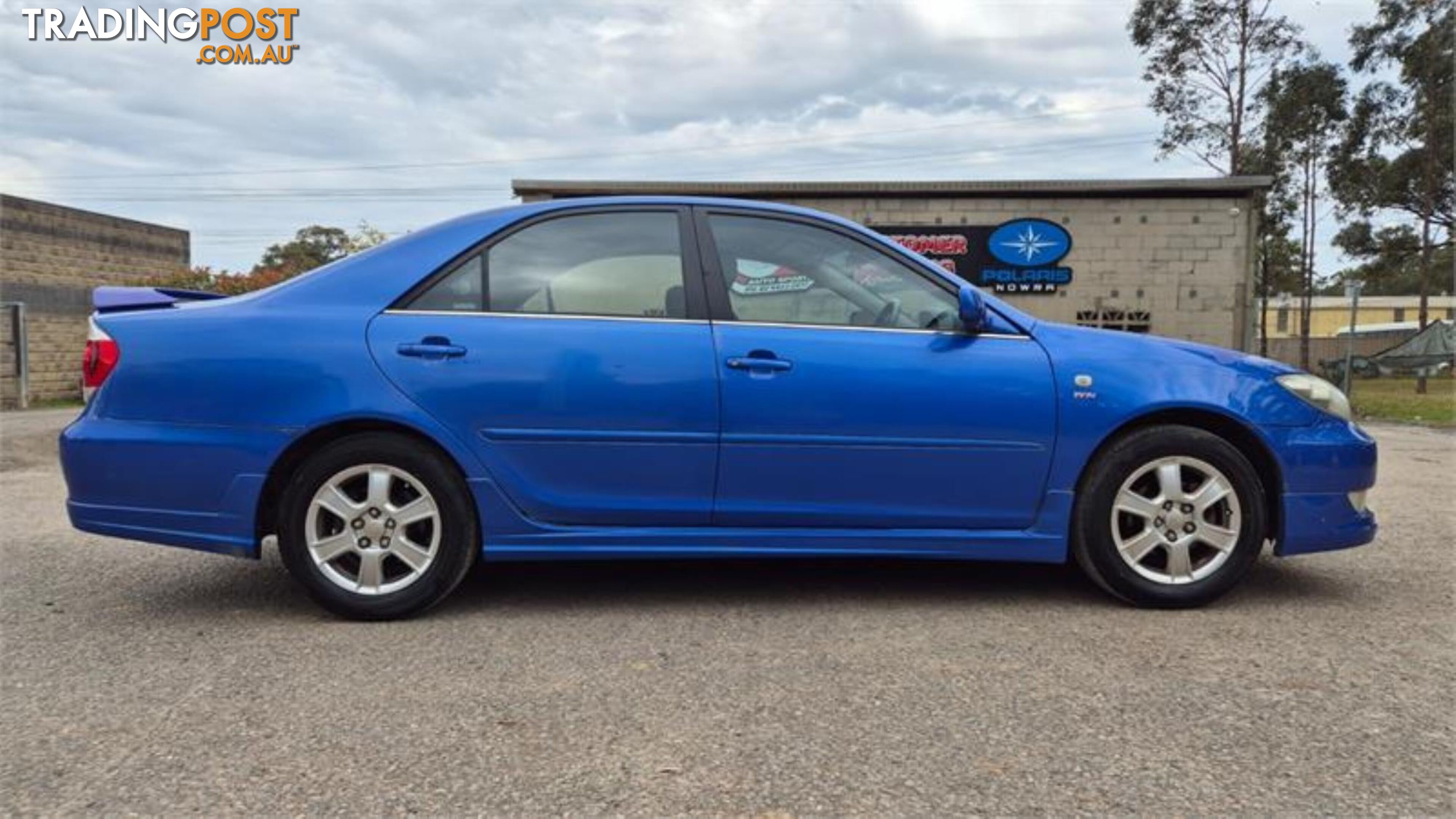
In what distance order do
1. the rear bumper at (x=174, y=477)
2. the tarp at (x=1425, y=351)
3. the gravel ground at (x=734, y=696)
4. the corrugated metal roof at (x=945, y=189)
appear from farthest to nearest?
the tarp at (x=1425, y=351), the corrugated metal roof at (x=945, y=189), the rear bumper at (x=174, y=477), the gravel ground at (x=734, y=696)

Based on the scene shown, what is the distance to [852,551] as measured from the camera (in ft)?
11.8

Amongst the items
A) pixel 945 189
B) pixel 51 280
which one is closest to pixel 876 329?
pixel 945 189

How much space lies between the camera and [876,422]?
3.54 metres

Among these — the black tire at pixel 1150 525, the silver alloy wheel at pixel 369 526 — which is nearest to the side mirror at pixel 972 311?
the black tire at pixel 1150 525

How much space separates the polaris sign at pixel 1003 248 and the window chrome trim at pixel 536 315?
12920mm

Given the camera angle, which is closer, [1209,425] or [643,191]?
[1209,425]

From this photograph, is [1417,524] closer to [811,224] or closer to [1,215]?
[811,224]

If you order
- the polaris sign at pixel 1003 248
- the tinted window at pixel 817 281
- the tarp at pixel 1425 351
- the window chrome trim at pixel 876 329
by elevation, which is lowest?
the window chrome trim at pixel 876 329

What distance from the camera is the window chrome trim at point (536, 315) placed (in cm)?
355

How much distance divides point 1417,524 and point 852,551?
395cm

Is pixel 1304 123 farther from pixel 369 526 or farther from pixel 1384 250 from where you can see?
pixel 369 526

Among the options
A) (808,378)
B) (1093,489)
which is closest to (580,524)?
(808,378)

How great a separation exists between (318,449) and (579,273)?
1164mm

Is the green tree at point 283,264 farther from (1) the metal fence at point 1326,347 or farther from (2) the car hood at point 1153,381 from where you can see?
(1) the metal fence at point 1326,347
